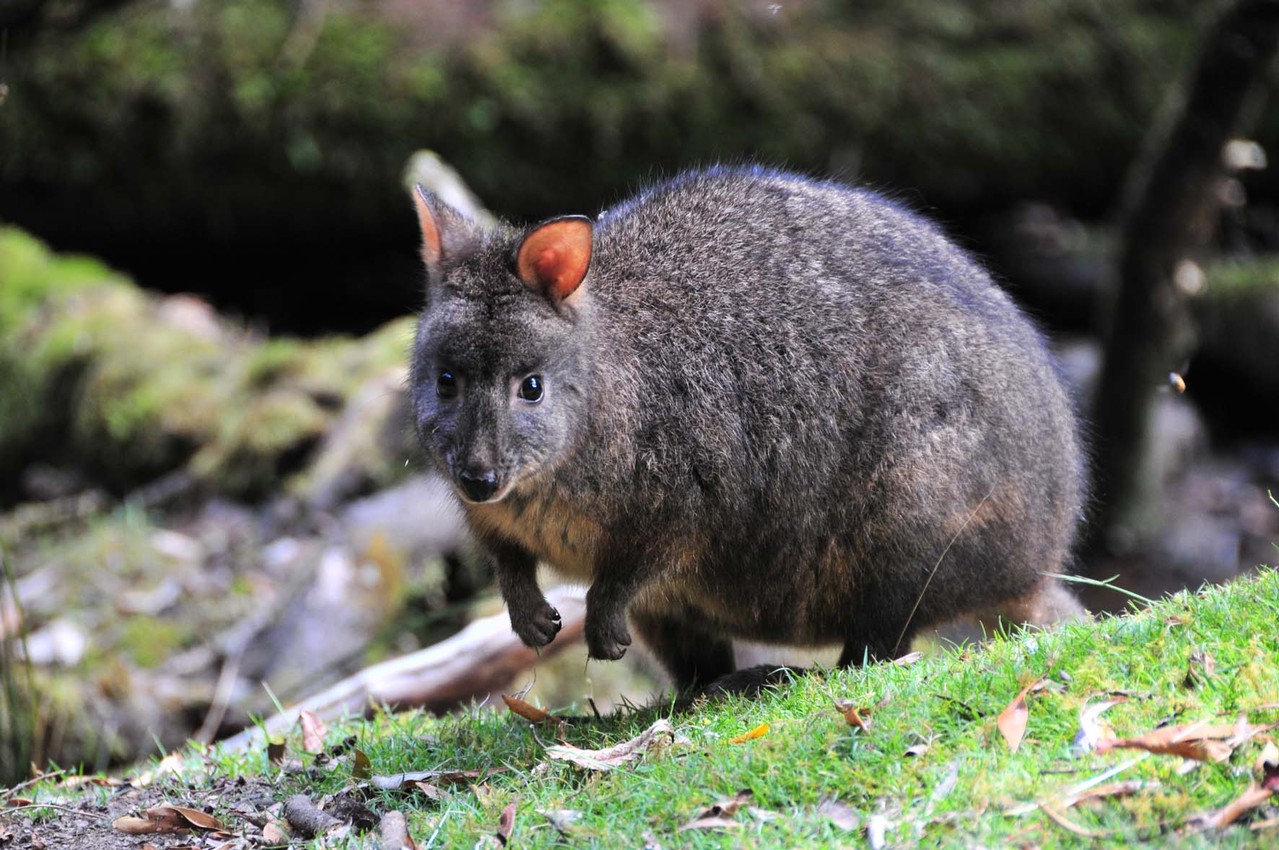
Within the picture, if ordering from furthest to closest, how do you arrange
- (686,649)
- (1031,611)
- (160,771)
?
(686,649) < (1031,611) < (160,771)

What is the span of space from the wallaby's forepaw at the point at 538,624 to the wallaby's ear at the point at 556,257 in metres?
1.32

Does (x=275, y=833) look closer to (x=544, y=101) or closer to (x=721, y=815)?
(x=721, y=815)

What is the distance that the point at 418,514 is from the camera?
882 cm

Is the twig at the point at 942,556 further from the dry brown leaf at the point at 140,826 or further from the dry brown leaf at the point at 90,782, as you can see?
the dry brown leaf at the point at 90,782

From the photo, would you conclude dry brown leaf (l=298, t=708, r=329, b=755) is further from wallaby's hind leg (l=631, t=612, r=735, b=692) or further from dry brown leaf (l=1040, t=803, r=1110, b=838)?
dry brown leaf (l=1040, t=803, r=1110, b=838)

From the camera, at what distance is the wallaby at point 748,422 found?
16.5 ft

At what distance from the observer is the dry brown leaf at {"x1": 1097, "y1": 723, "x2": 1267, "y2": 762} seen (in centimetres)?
366

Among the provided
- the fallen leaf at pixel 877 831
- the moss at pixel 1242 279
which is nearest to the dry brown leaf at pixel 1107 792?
the fallen leaf at pixel 877 831

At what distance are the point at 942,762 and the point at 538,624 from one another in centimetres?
199

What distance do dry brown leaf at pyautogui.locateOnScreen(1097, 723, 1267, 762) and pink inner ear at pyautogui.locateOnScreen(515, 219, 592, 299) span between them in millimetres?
2541

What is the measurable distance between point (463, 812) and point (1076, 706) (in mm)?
2052

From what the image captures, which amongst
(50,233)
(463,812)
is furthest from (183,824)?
(50,233)

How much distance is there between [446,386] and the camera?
195 inches

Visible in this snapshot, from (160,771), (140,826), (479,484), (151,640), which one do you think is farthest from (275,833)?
(151,640)
